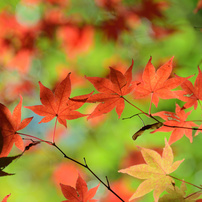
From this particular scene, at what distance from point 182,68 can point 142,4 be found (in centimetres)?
101

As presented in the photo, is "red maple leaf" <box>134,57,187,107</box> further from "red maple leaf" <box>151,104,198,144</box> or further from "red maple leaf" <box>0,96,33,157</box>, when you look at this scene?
"red maple leaf" <box>0,96,33,157</box>

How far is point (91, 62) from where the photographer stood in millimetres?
2809

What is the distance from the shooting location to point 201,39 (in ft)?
8.90

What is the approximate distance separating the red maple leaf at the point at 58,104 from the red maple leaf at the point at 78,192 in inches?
7.0

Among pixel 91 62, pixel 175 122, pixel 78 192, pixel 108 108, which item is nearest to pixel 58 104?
pixel 108 108

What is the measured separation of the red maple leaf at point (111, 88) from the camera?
0.60m

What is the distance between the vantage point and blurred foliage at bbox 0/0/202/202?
237 centimetres

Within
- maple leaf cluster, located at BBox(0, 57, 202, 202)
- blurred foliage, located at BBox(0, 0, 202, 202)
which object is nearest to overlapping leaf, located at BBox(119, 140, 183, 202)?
maple leaf cluster, located at BBox(0, 57, 202, 202)

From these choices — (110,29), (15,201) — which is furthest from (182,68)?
(15,201)

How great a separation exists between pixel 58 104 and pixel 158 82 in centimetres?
28

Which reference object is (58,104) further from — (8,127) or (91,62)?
(91,62)

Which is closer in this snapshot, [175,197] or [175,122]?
[175,197]

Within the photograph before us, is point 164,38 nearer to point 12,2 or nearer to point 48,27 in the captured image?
point 48,27

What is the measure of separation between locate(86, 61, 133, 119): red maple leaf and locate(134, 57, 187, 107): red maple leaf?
Result: 0.16ft
